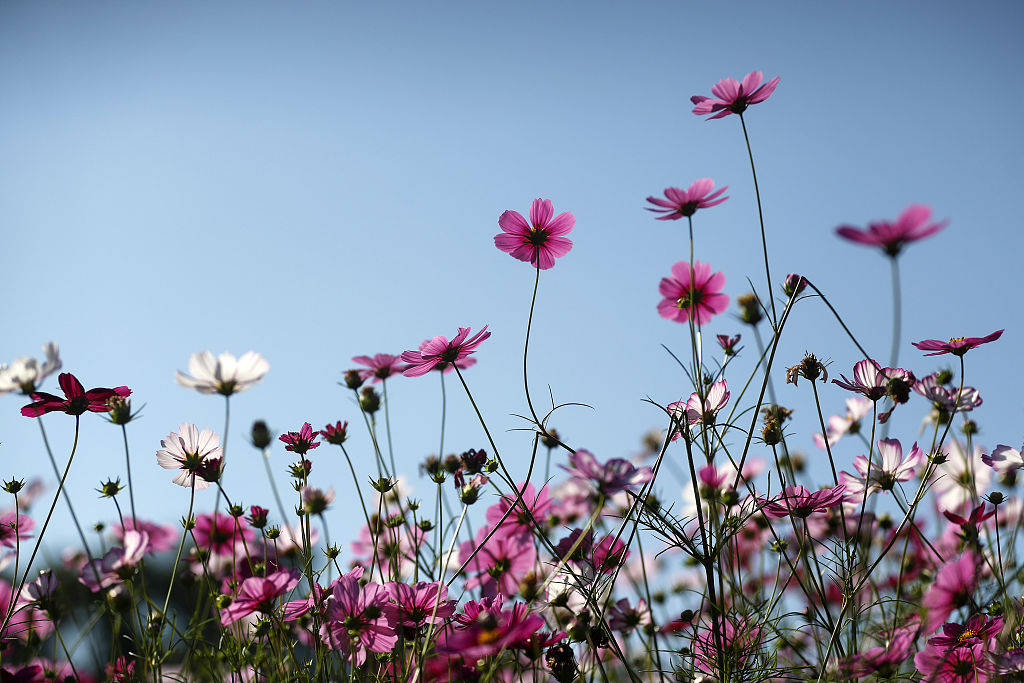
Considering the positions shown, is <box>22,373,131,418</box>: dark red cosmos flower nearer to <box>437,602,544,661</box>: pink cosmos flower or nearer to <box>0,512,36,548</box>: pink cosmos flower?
<box>0,512,36,548</box>: pink cosmos flower

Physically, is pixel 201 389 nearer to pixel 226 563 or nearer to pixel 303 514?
pixel 303 514

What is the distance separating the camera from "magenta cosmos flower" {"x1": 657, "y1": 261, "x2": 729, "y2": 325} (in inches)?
44.9

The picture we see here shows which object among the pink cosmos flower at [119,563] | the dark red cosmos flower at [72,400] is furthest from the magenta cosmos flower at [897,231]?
the pink cosmos flower at [119,563]

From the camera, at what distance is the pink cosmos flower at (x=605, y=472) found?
742mm

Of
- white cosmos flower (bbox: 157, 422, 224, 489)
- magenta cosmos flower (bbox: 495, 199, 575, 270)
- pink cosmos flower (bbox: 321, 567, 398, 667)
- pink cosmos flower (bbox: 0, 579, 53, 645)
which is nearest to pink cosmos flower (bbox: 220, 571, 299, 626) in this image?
pink cosmos flower (bbox: 321, 567, 398, 667)

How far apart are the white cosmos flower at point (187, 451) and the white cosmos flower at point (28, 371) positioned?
0.94 ft

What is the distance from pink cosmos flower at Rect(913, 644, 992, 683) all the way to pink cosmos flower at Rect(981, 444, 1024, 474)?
0.81 feet

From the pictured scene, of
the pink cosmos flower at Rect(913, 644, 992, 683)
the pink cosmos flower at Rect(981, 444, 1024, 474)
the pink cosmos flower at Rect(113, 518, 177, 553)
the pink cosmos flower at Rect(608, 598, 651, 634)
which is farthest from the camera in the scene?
the pink cosmos flower at Rect(113, 518, 177, 553)

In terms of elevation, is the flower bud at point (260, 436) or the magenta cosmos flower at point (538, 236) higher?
the magenta cosmos flower at point (538, 236)

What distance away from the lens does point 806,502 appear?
0.94m

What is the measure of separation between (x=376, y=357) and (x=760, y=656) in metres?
0.78

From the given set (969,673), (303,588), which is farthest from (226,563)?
(969,673)

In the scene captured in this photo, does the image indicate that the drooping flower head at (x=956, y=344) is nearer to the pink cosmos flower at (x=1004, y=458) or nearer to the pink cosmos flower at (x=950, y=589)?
the pink cosmos flower at (x=1004, y=458)

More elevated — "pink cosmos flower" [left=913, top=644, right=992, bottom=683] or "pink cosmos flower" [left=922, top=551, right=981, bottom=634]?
"pink cosmos flower" [left=922, top=551, right=981, bottom=634]
